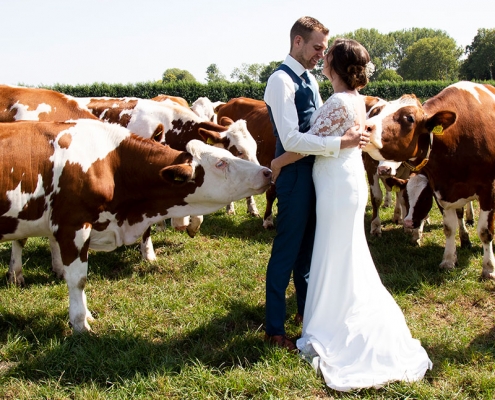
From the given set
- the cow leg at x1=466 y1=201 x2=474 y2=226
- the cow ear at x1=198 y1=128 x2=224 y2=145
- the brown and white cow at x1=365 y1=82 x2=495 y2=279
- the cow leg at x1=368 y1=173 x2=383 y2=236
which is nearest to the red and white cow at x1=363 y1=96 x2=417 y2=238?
the cow leg at x1=368 y1=173 x2=383 y2=236

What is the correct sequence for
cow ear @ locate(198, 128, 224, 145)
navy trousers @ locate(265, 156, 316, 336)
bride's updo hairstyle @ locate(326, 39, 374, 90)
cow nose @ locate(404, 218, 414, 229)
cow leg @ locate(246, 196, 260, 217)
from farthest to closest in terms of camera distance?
cow leg @ locate(246, 196, 260, 217) < cow ear @ locate(198, 128, 224, 145) < cow nose @ locate(404, 218, 414, 229) < navy trousers @ locate(265, 156, 316, 336) < bride's updo hairstyle @ locate(326, 39, 374, 90)

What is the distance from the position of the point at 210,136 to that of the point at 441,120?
3256 mm

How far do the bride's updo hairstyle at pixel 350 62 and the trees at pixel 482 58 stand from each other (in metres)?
85.6

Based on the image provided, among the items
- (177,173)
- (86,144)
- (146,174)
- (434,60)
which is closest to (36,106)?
(86,144)

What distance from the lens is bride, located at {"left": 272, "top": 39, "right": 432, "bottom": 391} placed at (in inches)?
142

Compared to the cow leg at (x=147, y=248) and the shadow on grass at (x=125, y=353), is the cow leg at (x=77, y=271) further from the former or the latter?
the cow leg at (x=147, y=248)

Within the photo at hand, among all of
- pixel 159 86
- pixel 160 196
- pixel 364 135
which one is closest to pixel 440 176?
pixel 364 135

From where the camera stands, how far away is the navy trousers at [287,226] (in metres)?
3.94

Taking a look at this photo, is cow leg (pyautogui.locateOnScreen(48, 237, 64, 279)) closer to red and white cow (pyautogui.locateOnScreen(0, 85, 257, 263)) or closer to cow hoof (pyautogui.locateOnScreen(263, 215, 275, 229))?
red and white cow (pyautogui.locateOnScreen(0, 85, 257, 263))

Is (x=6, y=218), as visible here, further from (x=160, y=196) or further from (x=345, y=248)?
(x=345, y=248)

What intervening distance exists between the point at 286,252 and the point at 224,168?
3.42ft

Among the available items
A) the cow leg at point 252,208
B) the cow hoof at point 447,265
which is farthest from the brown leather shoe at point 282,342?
the cow leg at point 252,208

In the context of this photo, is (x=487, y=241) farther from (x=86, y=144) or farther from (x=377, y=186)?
(x=86, y=144)

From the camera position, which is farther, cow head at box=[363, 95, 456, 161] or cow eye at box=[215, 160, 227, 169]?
cow head at box=[363, 95, 456, 161]
